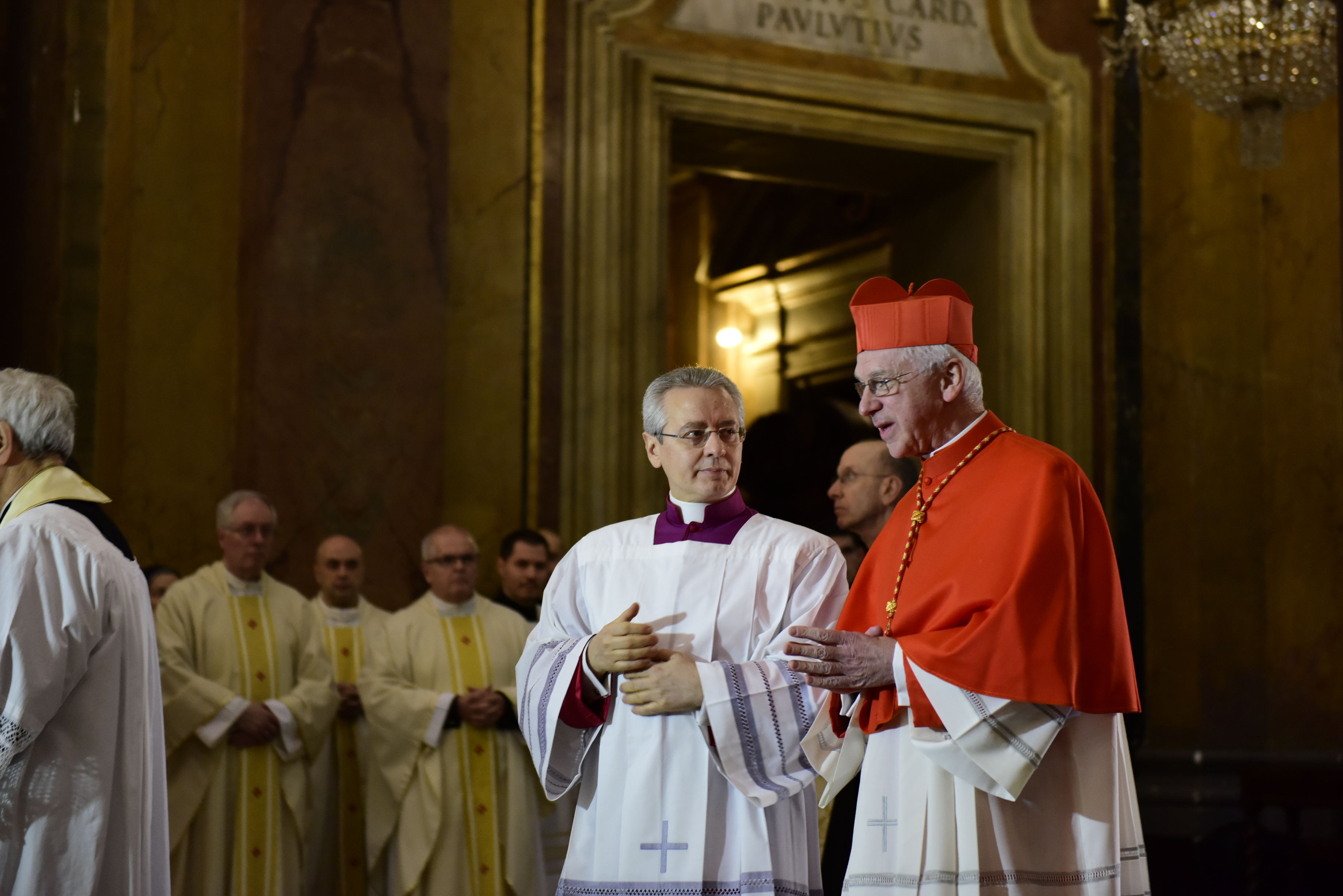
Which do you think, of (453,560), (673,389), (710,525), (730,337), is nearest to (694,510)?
(710,525)

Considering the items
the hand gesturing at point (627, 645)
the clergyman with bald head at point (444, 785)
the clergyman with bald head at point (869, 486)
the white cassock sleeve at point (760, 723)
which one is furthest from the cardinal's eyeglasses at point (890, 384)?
the clergyman with bald head at point (444, 785)

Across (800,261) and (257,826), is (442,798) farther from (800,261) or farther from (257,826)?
(800,261)

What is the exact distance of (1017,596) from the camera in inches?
118

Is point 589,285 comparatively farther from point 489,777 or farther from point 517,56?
point 489,777

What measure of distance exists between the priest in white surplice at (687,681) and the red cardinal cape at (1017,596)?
0.49 meters

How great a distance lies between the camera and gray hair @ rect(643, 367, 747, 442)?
13.2 feet

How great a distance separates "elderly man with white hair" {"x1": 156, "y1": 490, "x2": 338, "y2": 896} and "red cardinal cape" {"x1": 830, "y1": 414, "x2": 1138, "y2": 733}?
331 cm

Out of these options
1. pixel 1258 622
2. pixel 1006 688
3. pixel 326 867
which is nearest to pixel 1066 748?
pixel 1006 688

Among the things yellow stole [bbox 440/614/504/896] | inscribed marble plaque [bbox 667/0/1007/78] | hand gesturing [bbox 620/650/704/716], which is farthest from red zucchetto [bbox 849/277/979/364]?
inscribed marble plaque [bbox 667/0/1007/78]

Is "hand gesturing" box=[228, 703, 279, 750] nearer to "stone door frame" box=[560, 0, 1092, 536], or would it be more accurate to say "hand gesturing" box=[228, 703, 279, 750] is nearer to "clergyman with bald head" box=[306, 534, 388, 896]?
"clergyman with bald head" box=[306, 534, 388, 896]

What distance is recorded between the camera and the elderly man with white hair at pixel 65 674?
3604mm

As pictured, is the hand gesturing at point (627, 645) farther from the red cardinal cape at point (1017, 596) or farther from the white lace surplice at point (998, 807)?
the white lace surplice at point (998, 807)

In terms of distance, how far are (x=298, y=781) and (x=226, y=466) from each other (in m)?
1.69

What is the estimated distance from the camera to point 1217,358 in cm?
881
